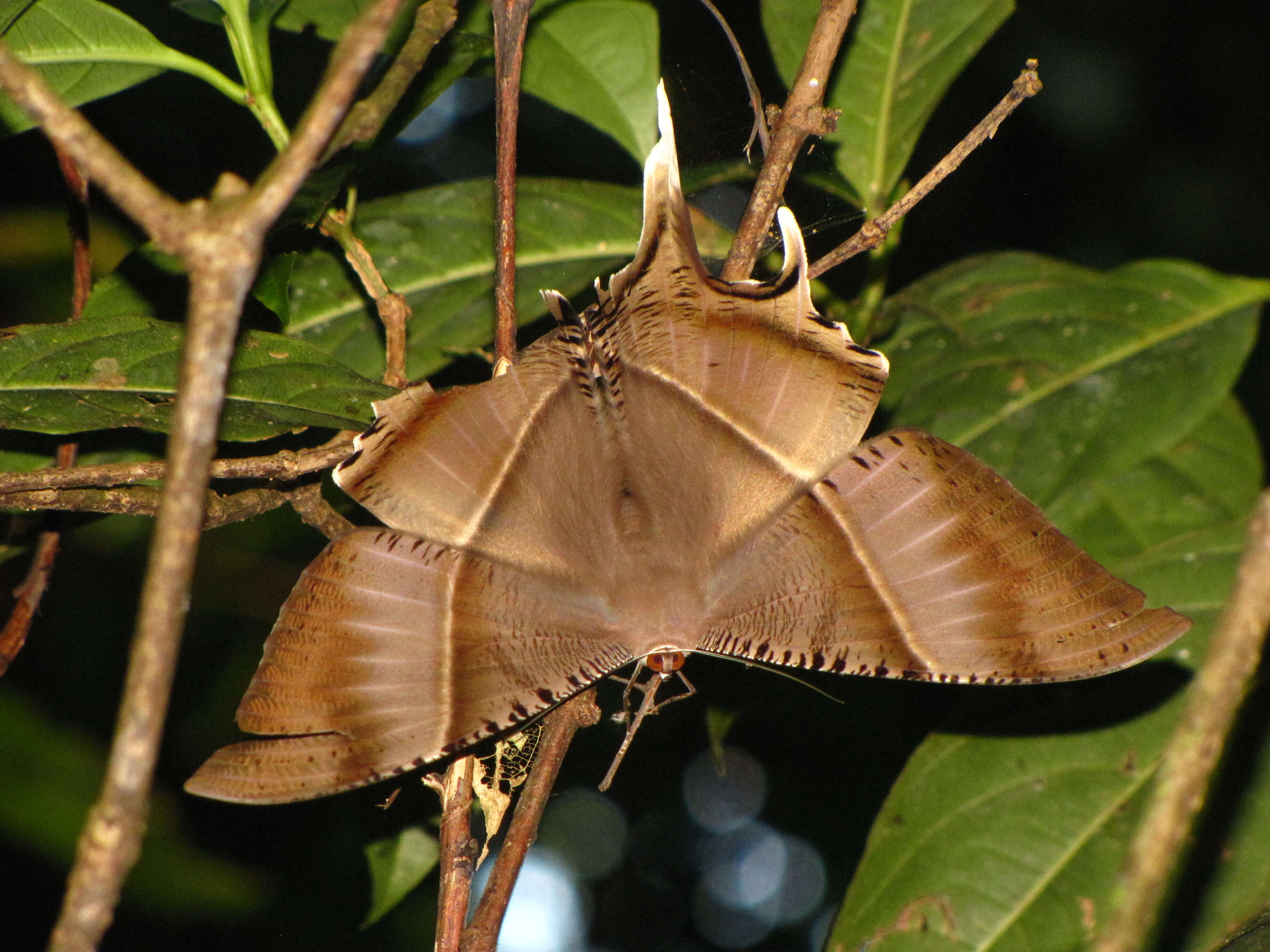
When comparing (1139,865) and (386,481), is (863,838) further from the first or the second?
(1139,865)

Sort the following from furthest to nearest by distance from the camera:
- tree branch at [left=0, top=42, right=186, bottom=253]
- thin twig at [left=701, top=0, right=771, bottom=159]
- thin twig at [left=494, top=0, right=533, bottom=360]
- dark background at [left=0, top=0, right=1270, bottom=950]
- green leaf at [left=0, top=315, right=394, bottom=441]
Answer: dark background at [left=0, top=0, right=1270, bottom=950]
thin twig at [left=701, top=0, right=771, bottom=159]
thin twig at [left=494, top=0, right=533, bottom=360]
green leaf at [left=0, top=315, right=394, bottom=441]
tree branch at [left=0, top=42, right=186, bottom=253]

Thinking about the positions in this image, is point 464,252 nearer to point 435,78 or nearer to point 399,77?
point 435,78

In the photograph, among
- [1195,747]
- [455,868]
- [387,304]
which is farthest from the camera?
[387,304]

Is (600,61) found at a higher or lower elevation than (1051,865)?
higher

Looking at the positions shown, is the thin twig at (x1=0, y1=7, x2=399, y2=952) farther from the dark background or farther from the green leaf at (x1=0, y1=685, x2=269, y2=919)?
the green leaf at (x1=0, y1=685, x2=269, y2=919)

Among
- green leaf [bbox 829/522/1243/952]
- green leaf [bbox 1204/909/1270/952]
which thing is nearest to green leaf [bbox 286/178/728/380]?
green leaf [bbox 829/522/1243/952]

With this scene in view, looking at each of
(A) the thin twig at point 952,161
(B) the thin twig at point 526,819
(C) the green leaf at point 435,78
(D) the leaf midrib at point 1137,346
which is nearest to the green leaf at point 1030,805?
(D) the leaf midrib at point 1137,346

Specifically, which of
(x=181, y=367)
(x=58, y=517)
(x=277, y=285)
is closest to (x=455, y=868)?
(x=181, y=367)
